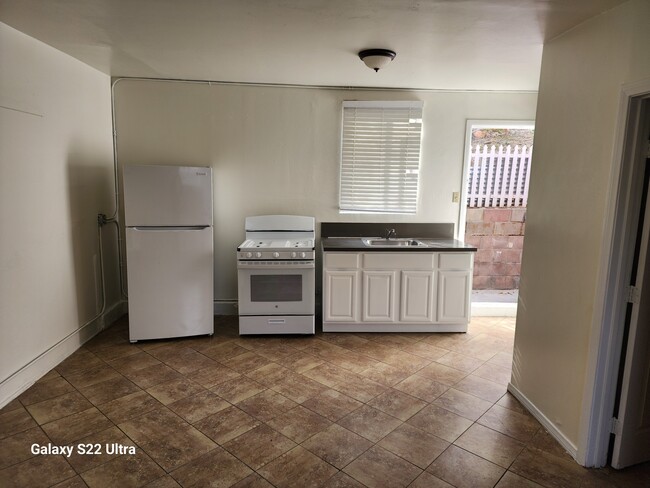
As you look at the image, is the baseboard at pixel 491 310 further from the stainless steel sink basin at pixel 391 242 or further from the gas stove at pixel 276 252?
the gas stove at pixel 276 252

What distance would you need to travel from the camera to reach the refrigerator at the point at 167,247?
11.4 feet

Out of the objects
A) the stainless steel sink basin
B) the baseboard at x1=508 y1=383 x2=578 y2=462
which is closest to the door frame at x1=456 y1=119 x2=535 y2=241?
the stainless steel sink basin

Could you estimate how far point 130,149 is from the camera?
4.13 metres

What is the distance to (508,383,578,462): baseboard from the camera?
2270 millimetres

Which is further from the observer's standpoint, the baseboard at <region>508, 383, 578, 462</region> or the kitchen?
the kitchen

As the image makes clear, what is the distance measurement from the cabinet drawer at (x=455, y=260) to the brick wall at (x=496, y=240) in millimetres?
1557

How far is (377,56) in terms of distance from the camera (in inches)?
114

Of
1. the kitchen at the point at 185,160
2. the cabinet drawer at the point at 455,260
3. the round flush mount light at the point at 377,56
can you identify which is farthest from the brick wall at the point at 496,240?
the round flush mount light at the point at 377,56

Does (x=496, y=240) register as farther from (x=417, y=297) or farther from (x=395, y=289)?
(x=395, y=289)

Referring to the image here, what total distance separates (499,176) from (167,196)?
13.1 ft

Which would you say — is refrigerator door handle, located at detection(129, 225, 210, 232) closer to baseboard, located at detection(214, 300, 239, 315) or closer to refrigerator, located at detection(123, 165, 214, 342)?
refrigerator, located at detection(123, 165, 214, 342)

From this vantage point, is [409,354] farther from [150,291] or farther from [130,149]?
[130,149]

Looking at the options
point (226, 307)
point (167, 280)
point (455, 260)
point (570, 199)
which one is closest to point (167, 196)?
point (167, 280)

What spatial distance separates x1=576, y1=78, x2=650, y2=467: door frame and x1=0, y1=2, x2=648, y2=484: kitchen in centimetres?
9
